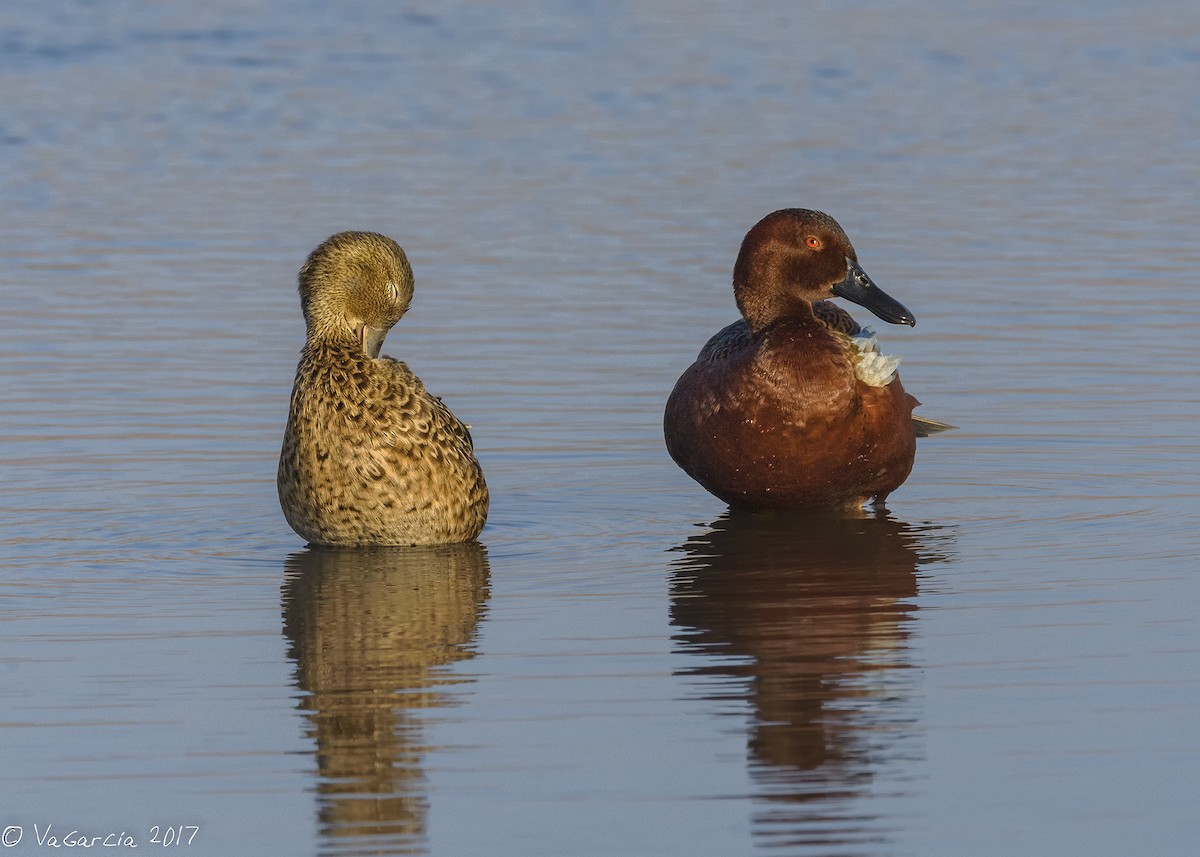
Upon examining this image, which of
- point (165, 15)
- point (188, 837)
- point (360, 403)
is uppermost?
point (165, 15)

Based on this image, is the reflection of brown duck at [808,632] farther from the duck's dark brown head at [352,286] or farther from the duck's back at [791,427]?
the duck's dark brown head at [352,286]

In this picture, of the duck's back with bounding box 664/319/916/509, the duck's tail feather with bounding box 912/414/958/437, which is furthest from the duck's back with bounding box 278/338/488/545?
the duck's tail feather with bounding box 912/414/958/437

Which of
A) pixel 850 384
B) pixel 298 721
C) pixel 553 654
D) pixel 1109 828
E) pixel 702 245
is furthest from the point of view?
pixel 702 245

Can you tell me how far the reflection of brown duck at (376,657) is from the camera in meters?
5.34

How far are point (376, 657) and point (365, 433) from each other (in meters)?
1.51

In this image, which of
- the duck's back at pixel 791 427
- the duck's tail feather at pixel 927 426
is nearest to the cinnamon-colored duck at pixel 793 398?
the duck's back at pixel 791 427

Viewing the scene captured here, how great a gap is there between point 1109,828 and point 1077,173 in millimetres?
11632

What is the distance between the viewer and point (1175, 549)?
25.7ft

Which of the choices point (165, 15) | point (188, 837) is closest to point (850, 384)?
point (188, 837)

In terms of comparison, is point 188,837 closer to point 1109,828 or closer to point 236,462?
point 1109,828

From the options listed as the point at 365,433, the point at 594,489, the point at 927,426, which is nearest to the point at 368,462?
the point at 365,433

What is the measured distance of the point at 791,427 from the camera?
340 inches

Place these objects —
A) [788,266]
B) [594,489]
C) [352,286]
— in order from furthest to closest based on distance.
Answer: [594,489], [788,266], [352,286]

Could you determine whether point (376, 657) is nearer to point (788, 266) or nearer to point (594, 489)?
point (594, 489)
